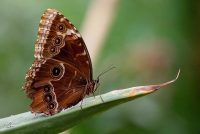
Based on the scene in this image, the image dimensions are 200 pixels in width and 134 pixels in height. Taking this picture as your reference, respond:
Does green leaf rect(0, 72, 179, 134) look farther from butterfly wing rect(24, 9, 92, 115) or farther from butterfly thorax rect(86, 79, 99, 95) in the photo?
butterfly thorax rect(86, 79, 99, 95)

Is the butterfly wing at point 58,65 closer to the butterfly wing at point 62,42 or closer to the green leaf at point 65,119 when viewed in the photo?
the butterfly wing at point 62,42

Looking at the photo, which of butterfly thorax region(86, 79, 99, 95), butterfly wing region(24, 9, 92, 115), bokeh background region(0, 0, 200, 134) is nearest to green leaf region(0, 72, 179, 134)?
butterfly wing region(24, 9, 92, 115)

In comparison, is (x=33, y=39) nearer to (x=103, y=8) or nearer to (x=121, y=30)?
(x=121, y=30)

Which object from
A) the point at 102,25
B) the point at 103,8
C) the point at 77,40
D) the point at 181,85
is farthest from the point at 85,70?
the point at 181,85

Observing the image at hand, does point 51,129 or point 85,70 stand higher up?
point 51,129

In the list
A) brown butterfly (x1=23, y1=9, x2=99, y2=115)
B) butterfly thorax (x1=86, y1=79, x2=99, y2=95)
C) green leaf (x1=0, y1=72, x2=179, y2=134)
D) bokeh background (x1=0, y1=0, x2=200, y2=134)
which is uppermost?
green leaf (x1=0, y1=72, x2=179, y2=134)

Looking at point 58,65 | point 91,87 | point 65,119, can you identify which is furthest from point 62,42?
point 65,119

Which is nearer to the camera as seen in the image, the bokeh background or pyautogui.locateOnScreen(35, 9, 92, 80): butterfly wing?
pyautogui.locateOnScreen(35, 9, 92, 80): butterfly wing
